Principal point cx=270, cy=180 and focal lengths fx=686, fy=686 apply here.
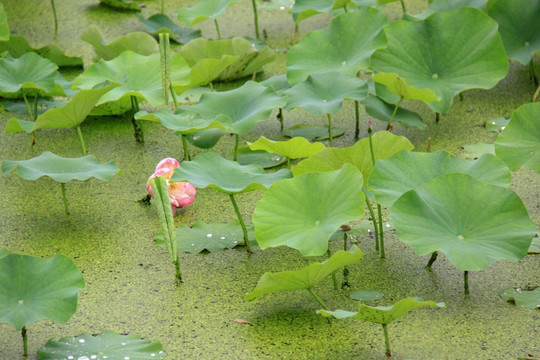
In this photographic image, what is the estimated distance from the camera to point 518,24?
2424 mm

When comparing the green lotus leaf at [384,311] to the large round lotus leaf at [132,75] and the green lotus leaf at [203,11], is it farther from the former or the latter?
the green lotus leaf at [203,11]

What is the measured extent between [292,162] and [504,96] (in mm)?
894

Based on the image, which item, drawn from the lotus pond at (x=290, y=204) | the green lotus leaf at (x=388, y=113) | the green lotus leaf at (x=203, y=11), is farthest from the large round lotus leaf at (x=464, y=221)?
the green lotus leaf at (x=203, y=11)

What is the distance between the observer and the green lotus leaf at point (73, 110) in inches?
77.9

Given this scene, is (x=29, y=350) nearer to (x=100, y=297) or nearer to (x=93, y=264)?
(x=100, y=297)

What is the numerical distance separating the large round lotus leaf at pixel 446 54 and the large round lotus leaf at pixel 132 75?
0.69 metres

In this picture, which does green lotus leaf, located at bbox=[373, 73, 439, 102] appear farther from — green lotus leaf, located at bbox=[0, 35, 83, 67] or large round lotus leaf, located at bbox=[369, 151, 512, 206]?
green lotus leaf, located at bbox=[0, 35, 83, 67]

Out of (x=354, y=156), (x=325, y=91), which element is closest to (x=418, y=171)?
(x=354, y=156)

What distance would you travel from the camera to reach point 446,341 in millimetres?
1381

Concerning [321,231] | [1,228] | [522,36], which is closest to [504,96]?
[522,36]

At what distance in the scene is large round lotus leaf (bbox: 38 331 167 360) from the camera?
52.1 inches

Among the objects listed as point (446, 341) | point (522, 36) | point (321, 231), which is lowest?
point (446, 341)

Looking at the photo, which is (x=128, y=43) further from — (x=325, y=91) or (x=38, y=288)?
(x=38, y=288)

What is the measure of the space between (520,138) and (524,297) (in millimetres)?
492
